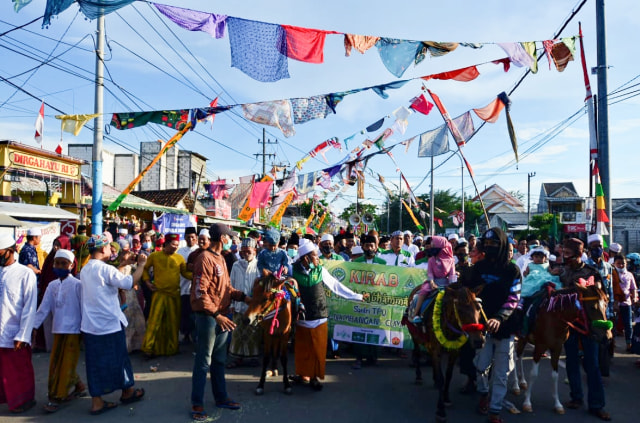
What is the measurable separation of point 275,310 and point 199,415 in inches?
55.1

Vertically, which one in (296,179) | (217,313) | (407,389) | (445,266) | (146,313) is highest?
(296,179)

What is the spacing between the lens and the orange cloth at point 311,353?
5711 millimetres

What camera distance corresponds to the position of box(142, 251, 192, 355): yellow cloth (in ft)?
23.6

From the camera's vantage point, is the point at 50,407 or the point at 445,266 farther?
the point at 445,266

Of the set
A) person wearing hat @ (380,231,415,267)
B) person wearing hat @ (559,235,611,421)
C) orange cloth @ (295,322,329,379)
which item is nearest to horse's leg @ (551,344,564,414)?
person wearing hat @ (559,235,611,421)

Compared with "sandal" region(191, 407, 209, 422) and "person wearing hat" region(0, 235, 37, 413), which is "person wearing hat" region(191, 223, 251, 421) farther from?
"person wearing hat" region(0, 235, 37, 413)

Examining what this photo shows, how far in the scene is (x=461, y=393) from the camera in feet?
18.7

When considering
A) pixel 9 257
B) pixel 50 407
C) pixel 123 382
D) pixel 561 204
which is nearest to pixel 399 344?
pixel 123 382

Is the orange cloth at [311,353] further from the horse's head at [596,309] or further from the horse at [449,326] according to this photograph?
the horse's head at [596,309]

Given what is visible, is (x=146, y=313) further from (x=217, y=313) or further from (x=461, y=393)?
(x=461, y=393)

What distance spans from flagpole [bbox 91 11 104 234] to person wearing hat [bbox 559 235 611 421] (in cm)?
904

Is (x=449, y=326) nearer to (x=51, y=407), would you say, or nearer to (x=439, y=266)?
(x=439, y=266)

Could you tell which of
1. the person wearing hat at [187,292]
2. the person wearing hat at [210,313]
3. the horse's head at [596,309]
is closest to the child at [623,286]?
the horse's head at [596,309]

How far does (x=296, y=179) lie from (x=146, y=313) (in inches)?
234
